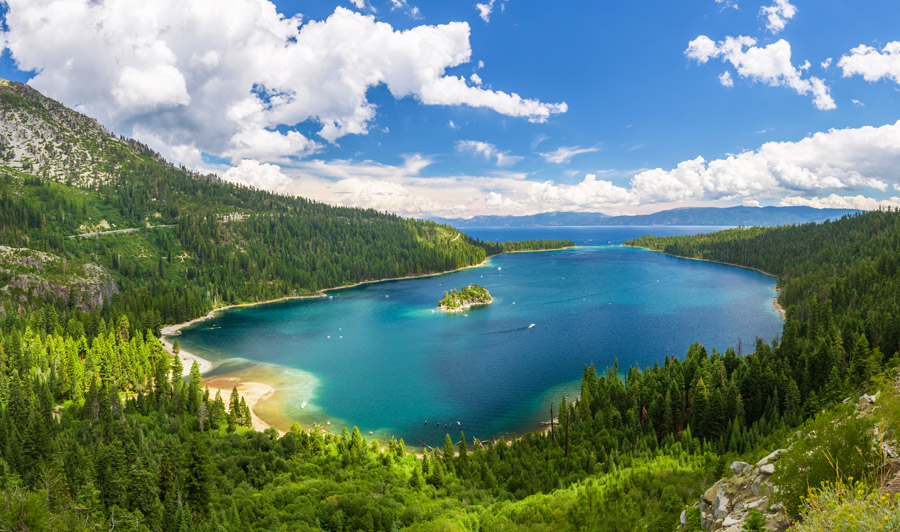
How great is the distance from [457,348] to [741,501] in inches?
4414

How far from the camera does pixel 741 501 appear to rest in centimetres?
1864

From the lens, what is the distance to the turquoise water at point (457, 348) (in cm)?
8856

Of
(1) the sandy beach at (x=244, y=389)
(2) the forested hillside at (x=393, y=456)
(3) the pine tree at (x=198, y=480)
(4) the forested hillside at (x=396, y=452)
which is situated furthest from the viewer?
(1) the sandy beach at (x=244, y=389)

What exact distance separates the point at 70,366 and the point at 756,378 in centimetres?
13042

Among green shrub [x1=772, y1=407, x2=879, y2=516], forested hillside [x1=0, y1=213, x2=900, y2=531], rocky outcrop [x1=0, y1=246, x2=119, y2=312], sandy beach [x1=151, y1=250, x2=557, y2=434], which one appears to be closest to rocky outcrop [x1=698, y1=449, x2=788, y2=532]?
green shrub [x1=772, y1=407, x2=879, y2=516]

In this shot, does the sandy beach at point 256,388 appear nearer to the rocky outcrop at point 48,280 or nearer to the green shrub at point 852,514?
the rocky outcrop at point 48,280

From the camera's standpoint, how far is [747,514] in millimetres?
17344

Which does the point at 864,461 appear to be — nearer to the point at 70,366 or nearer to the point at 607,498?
the point at 607,498

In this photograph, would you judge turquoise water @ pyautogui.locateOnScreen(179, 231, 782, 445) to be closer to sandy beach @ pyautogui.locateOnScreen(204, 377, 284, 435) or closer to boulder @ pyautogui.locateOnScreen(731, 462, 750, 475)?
sandy beach @ pyautogui.locateOnScreen(204, 377, 284, 435)

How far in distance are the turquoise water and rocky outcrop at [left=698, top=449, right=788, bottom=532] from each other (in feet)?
201

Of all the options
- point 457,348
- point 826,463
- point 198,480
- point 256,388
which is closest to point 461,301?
point 457,348

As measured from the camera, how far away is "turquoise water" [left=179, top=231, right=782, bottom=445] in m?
88.6

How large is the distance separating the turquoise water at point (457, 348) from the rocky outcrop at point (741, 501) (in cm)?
6120

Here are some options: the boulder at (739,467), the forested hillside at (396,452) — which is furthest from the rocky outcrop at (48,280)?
the boulder at (739,467)
